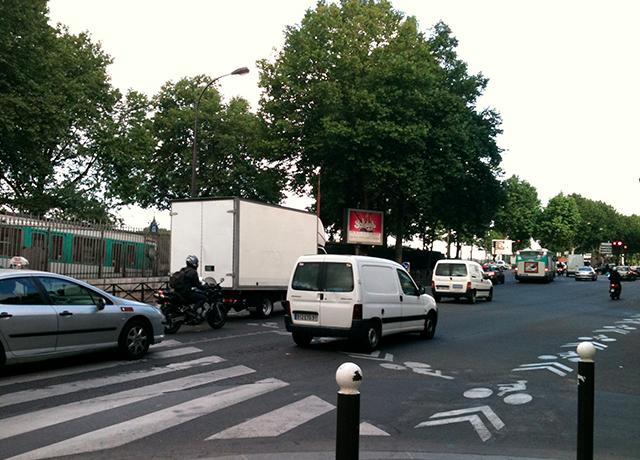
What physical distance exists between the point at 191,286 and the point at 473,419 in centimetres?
847

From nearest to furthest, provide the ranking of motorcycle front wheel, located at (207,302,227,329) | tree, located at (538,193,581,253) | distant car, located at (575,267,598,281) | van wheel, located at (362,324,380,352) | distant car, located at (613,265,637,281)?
van wheel, located at (362,324,380,352) → motorcycle front wheel, located at (207,302,227,329) → distant car, located at (575,267,598,281) → distant car, located at (613,265,637,281) → tree, located at (538,193,581,253)

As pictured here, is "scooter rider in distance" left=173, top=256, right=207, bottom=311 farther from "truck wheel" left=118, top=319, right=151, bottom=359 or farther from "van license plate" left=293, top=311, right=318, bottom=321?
"truck wheel" left=118, top=319, right=151, bottom=359

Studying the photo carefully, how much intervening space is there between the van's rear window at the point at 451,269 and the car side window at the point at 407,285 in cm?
1415

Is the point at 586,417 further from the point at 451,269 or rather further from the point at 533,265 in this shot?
the point at 533,265

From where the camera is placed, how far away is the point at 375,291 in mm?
11727

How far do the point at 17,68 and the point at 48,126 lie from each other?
268cm

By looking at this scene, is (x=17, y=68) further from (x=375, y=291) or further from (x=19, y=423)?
(x=19, y=423)

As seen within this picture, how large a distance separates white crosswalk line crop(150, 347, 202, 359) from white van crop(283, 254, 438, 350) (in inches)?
71.9

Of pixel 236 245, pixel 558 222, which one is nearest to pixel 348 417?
pixel 236 245

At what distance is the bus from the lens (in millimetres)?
50562

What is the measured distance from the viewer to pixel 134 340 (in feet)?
32.5

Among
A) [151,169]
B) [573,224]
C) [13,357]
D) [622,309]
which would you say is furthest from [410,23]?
[573,224]

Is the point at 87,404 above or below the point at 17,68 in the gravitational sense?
below

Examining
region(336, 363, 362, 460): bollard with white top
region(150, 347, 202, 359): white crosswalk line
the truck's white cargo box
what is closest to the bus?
the truck's white cargo box
